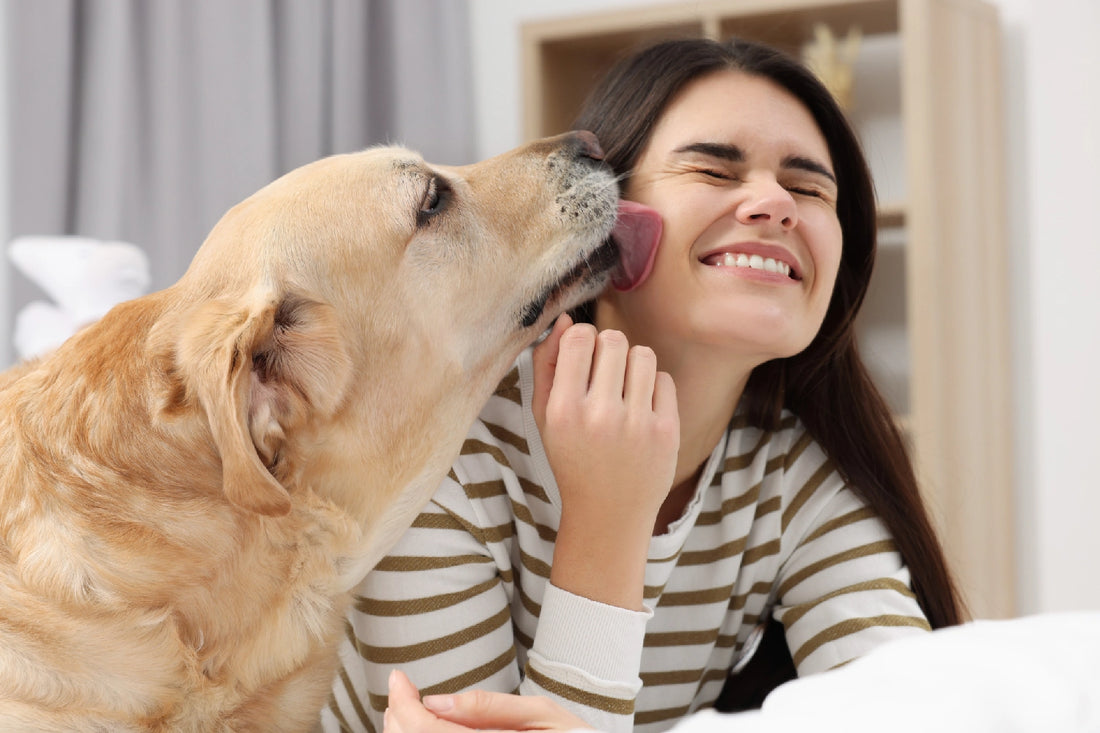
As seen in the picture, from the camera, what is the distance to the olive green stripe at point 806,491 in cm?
134

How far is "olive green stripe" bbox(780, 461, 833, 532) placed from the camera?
1341 mm

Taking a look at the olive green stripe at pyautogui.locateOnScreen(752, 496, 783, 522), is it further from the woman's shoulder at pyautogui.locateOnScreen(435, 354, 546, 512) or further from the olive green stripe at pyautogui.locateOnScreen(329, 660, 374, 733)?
the olive green stripe at pyautogui.locateOnScreen(329, 660, 374, 733)

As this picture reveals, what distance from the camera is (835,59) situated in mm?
2715

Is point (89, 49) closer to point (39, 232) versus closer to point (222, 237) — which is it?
point (39, 232)

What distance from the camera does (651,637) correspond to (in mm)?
1300

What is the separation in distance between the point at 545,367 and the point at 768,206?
1.05 feet

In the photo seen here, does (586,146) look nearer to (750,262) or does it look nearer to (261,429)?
(750,262)

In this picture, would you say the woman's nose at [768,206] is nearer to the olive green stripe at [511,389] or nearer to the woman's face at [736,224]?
the woman's face at [736,224]

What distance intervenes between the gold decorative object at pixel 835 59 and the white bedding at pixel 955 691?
7.55ft

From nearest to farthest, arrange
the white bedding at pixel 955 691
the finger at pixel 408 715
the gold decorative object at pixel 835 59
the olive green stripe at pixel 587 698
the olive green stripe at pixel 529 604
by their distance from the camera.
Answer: the white bedding at pixel 955 691, the finger at pixel 408 715, the olive green stripe at pixel 587 698, the olive green stripe at pixel 529 604, the gold decorative object at pixel 835 59

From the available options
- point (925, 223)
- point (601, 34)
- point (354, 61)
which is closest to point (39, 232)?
point (354, 61)

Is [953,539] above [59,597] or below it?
below

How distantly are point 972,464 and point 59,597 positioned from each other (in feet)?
7.62

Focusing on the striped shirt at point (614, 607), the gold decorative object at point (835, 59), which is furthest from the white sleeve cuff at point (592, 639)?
the gold decorative object at point (835, 59)
